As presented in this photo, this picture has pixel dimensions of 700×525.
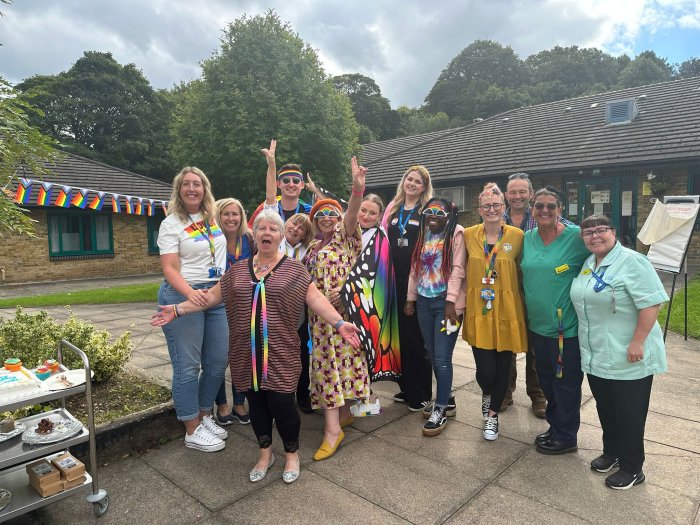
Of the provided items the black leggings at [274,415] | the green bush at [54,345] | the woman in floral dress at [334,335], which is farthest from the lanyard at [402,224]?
the green bush at [54,345]

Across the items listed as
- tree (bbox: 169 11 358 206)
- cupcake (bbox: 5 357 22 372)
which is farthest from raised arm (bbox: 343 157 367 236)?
tree (bbox: 169 11 358 206)

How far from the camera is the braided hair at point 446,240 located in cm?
354

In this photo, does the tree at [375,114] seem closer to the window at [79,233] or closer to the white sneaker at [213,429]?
the window at [79,233]

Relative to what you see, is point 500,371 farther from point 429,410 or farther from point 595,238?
point 595,238

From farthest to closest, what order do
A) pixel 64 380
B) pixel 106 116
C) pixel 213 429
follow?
pixel 106 116 < pixel 213 429 < pixel 64 380

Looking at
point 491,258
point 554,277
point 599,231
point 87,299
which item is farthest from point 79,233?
point 599,231

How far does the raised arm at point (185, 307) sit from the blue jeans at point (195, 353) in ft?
0.60

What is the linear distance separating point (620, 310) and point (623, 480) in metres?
1.03

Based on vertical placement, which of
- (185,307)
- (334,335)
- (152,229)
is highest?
(152,229)

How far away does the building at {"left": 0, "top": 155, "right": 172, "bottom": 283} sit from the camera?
14586mm

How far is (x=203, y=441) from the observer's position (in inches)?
130

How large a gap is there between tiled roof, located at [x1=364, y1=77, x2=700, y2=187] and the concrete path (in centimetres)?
1140

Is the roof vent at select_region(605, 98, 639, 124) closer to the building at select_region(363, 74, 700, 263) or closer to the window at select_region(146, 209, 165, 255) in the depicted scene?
the building at select_region(363, 74, 700, 263)

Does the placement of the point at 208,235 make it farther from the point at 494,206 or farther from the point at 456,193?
the point at 456,193
